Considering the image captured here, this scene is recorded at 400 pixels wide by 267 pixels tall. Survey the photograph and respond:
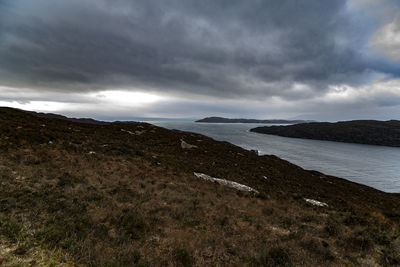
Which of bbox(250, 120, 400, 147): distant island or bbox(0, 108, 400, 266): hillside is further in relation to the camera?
bbox(250, 120, 400, 147): distant island

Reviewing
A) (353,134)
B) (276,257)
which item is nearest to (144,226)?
(276,257)

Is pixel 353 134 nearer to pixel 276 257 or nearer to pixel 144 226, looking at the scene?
pixel 276 257

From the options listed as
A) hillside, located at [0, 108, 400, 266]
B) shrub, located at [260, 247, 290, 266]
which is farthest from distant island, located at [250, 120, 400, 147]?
shrub, located at [260, 247, 290, 266]

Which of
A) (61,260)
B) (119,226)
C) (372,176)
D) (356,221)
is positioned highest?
(61,260)

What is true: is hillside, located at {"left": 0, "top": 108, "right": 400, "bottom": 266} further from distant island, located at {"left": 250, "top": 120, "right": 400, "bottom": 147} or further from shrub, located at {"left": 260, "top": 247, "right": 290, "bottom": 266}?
distant island, located at {"left": 250, "top": 120, "right": 400, "bottom": 147}

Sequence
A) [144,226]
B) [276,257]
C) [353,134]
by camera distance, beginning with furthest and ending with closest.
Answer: [353,134] → [144,226] → [276,257]

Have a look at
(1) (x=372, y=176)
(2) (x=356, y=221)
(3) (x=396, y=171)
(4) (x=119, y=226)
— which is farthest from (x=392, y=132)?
(4) (x=119, y=226)

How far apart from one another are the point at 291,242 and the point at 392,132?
248 m

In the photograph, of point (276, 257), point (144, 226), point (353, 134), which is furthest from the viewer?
point (353, 134)

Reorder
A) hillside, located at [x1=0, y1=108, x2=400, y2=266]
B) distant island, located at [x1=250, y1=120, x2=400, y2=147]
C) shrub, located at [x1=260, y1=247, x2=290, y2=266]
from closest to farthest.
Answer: hillside, located at [x1=0, y1=108, x2=400, y2=266], shrub, located at [x1=260, y1=247, x2=290, y2=266], distant island, located at [x1=250, y1=120, x2=400, y2=147]

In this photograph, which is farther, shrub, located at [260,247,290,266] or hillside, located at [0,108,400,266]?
shrub, located at [260,247,290,266]

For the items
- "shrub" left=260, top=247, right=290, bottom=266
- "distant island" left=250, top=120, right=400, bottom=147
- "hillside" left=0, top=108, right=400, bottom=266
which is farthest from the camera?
"distant island" left=250, top=120, right=400, bottom=147

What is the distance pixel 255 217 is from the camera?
30.2ft

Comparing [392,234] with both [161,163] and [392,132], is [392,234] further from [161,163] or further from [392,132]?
[392,132]
